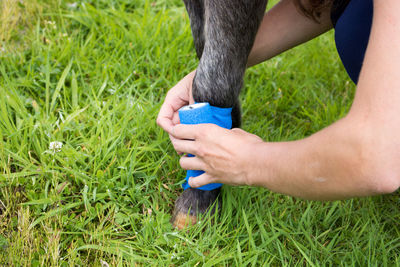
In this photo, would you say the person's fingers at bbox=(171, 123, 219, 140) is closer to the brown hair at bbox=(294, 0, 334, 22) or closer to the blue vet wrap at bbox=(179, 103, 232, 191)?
the blue vet wrap at bbox=(179, 103, 232, 191)

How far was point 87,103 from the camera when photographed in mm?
2105

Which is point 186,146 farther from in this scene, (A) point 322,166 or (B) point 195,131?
(A) point 322,166

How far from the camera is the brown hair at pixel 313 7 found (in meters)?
1.61

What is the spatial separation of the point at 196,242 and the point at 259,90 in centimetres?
114

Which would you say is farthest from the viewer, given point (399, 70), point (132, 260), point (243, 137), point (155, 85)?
point (155, 85)

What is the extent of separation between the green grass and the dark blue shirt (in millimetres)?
581

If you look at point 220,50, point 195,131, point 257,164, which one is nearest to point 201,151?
point 195,131

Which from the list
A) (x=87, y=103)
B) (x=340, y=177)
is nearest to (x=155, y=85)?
(x=87, y=103)

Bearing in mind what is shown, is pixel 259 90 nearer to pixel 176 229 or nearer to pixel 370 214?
pixel 370 214

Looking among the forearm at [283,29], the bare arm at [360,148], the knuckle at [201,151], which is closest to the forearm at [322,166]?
the bare arm at [360,148]

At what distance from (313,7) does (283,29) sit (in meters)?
0.16

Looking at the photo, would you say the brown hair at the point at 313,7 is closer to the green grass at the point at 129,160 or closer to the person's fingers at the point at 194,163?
the green grass at the point at 129,160

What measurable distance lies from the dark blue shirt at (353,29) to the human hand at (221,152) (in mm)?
564

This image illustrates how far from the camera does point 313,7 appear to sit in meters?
1.64
